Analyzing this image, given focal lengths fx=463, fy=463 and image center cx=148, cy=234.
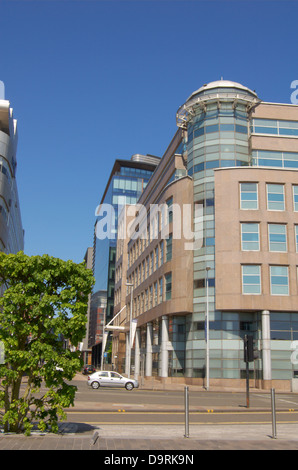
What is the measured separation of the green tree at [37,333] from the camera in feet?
32.8

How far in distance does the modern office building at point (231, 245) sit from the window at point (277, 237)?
0.09 m

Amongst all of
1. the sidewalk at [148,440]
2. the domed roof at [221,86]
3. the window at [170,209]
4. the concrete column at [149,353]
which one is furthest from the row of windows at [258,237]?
the sidewalk at [148,440]

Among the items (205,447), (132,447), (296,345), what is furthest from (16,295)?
(296,345)

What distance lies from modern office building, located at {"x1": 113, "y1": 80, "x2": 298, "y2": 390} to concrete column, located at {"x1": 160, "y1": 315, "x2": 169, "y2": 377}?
101mm

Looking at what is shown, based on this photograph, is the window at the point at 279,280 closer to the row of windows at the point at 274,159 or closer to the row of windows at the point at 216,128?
the row of windows at the point at 274,159

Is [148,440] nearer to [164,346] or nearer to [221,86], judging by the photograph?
[164,346]

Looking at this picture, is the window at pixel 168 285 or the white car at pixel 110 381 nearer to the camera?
the white car at pixel 110 381

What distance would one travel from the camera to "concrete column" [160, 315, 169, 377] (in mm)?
45812

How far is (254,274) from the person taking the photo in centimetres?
4047

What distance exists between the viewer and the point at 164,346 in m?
46.7

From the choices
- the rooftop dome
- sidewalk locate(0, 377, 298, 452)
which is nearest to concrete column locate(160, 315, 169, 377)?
the rooftop dome

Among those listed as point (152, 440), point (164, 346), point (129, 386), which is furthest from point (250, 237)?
point (152, 440)

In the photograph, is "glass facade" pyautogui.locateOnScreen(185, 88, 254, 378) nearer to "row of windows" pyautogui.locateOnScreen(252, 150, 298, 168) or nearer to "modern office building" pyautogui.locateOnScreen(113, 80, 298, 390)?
"modern office building" pyautogui.locateOnScreen(113, 80, 298, 390)

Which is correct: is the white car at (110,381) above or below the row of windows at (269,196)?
below
